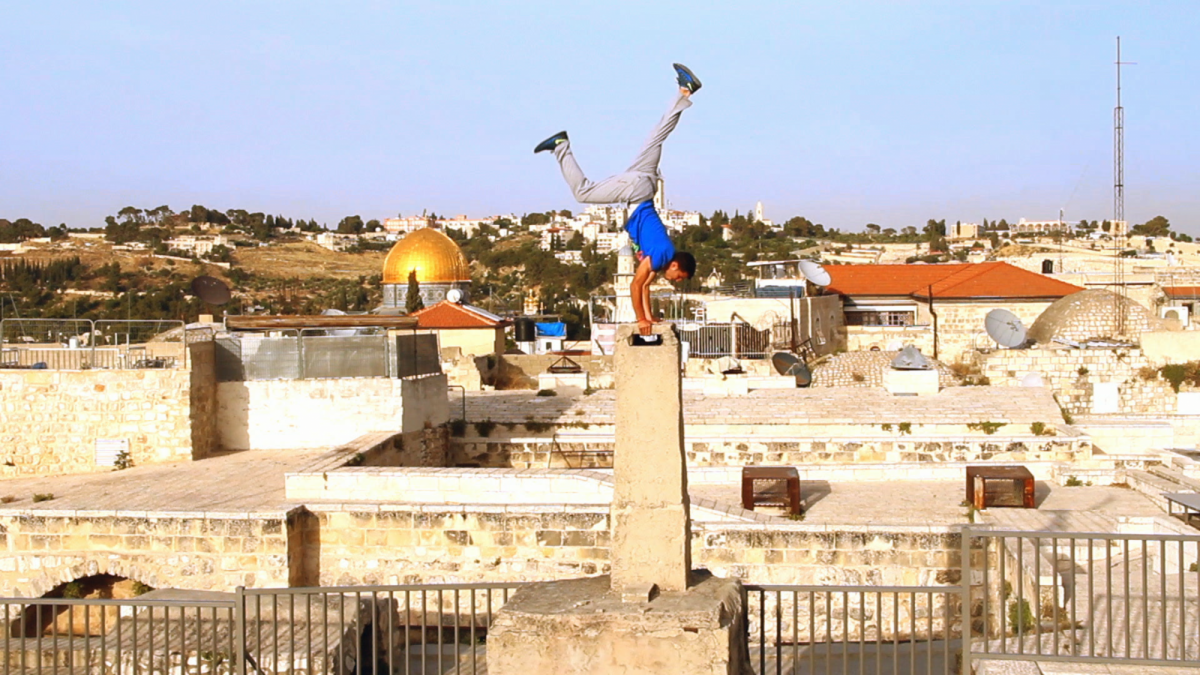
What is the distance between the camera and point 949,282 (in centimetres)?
4547

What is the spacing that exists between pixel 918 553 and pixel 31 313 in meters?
65.5

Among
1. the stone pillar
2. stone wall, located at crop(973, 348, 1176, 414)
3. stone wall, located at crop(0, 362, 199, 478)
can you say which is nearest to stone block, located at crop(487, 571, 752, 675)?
the stone pillar

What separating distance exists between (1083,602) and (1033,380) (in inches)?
673

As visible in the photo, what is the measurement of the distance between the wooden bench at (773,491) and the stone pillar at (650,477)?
747 cm

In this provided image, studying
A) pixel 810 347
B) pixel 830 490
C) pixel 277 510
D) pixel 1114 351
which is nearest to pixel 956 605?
pixel 830 490

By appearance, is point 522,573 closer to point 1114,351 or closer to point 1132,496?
point 1132,496

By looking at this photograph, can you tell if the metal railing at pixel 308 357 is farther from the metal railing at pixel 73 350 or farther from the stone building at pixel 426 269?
the stone building at pixel 426 269

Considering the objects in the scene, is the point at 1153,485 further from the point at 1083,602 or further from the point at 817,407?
the point at 1083,602

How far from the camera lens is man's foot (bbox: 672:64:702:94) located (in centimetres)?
561

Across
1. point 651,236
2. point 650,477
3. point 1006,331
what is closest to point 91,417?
point 651,236

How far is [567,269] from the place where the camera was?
3723 inches

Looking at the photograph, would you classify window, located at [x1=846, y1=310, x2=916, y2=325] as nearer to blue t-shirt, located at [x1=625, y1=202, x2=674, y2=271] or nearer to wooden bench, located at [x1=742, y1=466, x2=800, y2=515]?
wooden bench, located at [x1=742, y1=466, x2=800, y2=515]

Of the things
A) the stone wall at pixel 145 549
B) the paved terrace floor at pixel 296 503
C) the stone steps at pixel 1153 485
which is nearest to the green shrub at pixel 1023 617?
the paved terrace floor at pixel 296 503

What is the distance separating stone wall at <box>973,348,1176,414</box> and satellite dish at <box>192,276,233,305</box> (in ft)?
56.9
